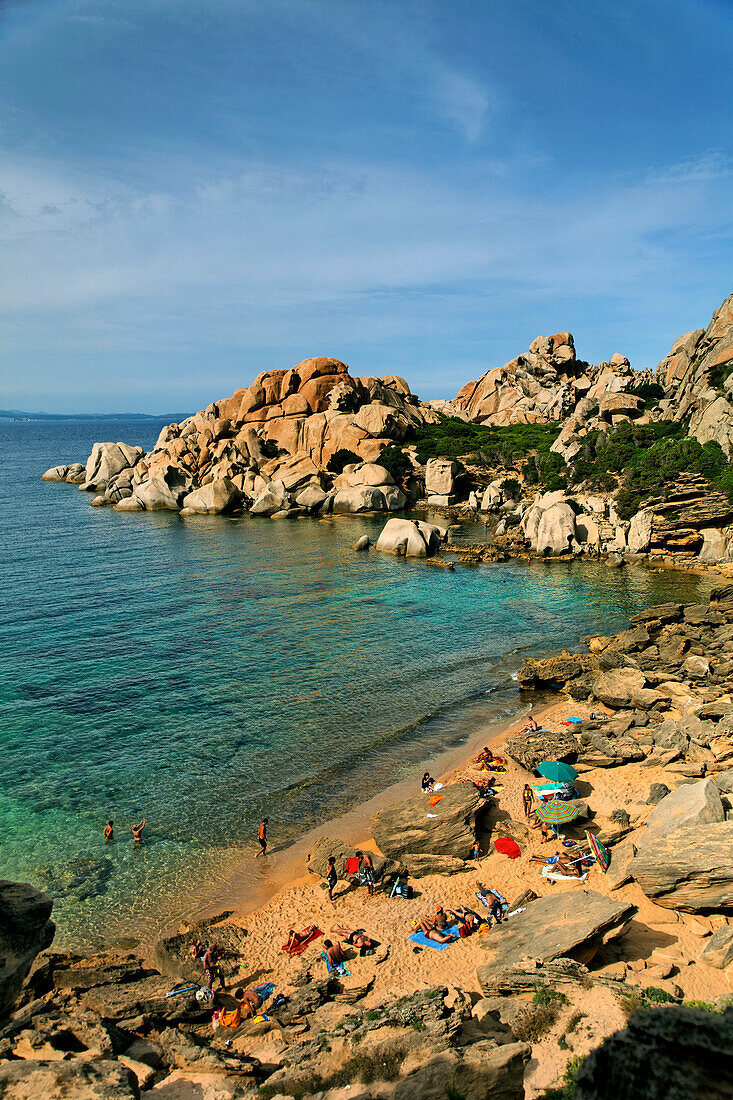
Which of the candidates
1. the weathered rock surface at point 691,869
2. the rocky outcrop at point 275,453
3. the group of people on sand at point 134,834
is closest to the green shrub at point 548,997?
the weathered rock surface at point 691,869

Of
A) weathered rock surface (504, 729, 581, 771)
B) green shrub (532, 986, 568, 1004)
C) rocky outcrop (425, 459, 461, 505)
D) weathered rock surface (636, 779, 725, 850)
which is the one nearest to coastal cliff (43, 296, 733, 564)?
rocky outcrop (425, 459, 461, 505)

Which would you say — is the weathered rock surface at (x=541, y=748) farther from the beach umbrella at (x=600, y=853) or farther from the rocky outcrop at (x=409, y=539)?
the rocky outcrop at (x=409, y=539)

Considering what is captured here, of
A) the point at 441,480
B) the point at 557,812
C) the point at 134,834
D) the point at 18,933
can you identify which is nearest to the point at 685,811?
the point at 557,812

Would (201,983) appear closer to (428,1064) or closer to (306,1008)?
(306,1008)

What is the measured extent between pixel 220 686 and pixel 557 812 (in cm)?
1633

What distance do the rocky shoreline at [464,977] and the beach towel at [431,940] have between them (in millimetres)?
191

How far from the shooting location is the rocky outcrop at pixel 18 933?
7387mm

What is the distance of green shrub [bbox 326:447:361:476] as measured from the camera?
7931 cm

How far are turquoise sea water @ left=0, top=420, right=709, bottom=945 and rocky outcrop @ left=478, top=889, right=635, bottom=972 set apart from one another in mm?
7911

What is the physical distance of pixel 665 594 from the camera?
1624 inches

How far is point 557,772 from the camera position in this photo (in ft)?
63.6

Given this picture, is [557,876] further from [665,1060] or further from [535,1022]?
[665,1060]

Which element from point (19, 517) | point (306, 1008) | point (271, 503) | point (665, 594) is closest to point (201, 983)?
point (306, 1008)

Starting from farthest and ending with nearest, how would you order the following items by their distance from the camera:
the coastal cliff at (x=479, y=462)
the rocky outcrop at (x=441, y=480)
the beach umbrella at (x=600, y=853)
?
the rocky outcrop at (x=441, y=480), the coastal cliff at (x=479, y=462), the beach umbrella at (x=600, y=853)
